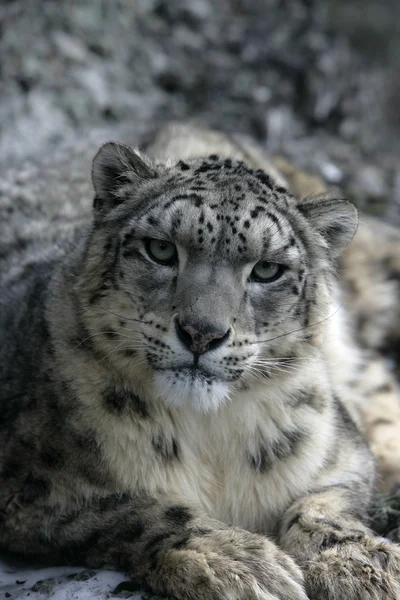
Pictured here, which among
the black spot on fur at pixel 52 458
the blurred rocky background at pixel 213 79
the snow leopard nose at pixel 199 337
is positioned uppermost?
the blurred rocky background at pixel 213 79

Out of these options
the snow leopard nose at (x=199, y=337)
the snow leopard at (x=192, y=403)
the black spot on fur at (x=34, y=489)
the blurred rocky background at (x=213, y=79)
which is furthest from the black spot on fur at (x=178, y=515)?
the blurred rocky background at (x=213, y=79)

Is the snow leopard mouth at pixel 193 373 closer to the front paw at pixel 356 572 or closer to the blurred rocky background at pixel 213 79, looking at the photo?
the front paw at pixel 356 572

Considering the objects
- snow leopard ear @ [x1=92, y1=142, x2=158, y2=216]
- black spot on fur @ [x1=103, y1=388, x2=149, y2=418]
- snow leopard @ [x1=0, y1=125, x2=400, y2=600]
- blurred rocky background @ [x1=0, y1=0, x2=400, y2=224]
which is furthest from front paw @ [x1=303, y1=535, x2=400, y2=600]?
blurred rocky background @ [x1=0, y1=0, x2=400, y2=224]

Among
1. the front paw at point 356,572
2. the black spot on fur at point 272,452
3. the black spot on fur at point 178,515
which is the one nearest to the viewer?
the front paw at point 356,572

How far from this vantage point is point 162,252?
3.52 meters

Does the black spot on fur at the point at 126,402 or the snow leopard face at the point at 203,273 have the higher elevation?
the snow leopard face at the point at 203,273

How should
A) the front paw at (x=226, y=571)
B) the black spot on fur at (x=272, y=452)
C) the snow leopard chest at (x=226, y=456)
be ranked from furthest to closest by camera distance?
the black spot on fur at (x=272, y=452), the snow leopard chest at (x=226, y=456), the front paw at (x=226, y=571)

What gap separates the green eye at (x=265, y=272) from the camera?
3521 millimetres

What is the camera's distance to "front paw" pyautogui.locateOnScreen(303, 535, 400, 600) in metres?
3.20

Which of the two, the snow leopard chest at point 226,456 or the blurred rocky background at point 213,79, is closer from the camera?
the snow leopard chest at point 226,456

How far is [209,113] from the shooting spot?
9.06m

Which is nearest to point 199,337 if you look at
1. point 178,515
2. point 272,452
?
point 178,515

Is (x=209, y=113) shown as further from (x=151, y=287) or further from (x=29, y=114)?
Result: (x=151, y=287)

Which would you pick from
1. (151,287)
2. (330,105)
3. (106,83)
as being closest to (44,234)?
(151,287)
